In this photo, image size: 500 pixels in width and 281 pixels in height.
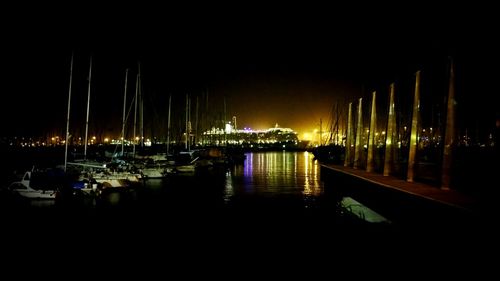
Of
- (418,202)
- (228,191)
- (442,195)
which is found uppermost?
(442,195)

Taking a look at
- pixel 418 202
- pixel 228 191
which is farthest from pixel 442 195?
pixel 228 191

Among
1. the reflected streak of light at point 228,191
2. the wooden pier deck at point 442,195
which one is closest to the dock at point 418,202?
the wooden pier deck at point 442,195

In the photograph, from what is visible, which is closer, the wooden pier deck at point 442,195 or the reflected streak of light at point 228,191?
the wooden pier deck at point 442,195

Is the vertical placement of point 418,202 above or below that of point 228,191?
above

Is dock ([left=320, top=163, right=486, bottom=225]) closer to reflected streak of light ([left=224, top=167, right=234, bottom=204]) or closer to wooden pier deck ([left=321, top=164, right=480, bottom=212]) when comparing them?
wooden pier deck ([left=321, top=164, right=480, bottom=212])

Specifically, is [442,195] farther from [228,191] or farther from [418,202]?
[228,191]

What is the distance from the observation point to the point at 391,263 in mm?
13562

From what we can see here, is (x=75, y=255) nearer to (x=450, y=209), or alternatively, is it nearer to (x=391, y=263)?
(x=391, y=263)

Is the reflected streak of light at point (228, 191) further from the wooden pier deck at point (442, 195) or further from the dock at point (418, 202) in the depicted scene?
the wooden pier deck at point (442, 195)

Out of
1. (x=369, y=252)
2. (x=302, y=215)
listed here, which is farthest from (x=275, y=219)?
(x=369, y=252)

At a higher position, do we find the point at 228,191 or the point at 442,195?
the point at 442,195

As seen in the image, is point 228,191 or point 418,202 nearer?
point 418,202

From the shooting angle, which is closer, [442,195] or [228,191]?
[442,195]

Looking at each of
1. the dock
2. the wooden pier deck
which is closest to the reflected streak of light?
the dock
